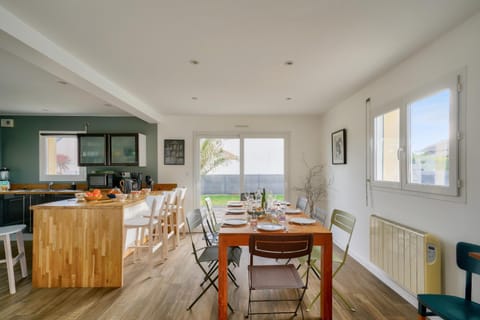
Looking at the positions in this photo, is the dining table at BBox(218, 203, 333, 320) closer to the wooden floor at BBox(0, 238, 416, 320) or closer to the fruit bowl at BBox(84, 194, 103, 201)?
the wooden floor at BBox(0, 238, 416, 320)

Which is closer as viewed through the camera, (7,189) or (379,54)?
(379,54)

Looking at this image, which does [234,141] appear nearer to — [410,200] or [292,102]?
[292,102]

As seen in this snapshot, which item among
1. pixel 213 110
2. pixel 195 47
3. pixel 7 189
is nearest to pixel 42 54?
pixel 195 47

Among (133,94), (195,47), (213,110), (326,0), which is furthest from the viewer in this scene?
(213,110)

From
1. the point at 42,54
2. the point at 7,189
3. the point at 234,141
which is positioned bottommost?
the point at 7,189

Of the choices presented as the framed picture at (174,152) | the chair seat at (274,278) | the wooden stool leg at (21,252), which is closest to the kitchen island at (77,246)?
the wooden stool leg at (21,252)

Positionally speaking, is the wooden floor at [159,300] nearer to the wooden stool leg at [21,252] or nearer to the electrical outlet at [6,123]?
the wooden stool leg at [21,252]

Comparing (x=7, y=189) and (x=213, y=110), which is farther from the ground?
(x=213, y=110)

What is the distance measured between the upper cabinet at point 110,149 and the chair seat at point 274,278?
147 inches

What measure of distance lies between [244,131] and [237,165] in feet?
2.50

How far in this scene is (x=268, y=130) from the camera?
5.29m

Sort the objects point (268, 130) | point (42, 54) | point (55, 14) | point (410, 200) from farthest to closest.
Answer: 1. point (268, 130)
2. point (410, 200)
3. point (42, 54)
4. point (55, 14)

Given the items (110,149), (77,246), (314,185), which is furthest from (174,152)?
(314,185)

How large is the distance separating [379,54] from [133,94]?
330 centimetres
